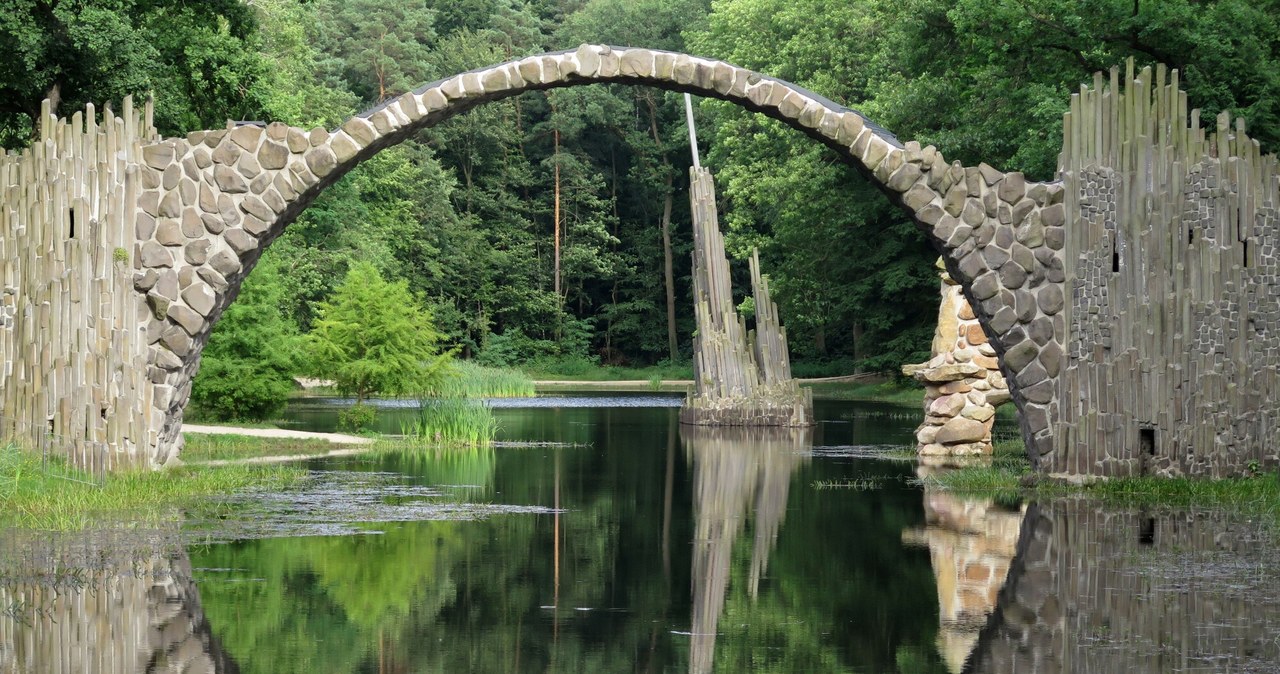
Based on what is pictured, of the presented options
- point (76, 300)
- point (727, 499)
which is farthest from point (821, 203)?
point (76, 300)

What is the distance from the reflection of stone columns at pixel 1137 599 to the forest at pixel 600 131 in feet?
37.9

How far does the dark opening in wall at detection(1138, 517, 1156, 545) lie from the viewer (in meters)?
11.0

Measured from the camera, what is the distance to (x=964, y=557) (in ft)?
34.3

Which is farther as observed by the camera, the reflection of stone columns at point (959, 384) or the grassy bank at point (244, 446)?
the reflection of stone columns at point (959, 384)

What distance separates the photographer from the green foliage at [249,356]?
23000 millimetres

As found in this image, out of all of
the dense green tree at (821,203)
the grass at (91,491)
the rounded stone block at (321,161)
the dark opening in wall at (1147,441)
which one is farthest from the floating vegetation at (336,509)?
the dense green tree at (821,203)

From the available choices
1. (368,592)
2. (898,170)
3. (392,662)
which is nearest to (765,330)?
(898,170)

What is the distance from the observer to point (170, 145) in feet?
48.3

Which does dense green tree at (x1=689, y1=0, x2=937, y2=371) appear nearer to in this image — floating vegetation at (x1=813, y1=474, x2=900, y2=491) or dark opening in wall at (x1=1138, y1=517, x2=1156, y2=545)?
floating vegetation at (x1=813, y1=474, x2=900, y2=491)

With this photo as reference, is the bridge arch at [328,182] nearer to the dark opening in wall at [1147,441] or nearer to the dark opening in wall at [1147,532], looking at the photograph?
the dark opening in wall at [1147,441]

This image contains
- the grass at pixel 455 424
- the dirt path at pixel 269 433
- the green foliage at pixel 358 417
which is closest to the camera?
the dirt path at pixel 269 433

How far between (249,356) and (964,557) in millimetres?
15031

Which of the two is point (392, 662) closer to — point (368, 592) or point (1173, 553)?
point (368, 592)

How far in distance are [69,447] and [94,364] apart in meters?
0.77
